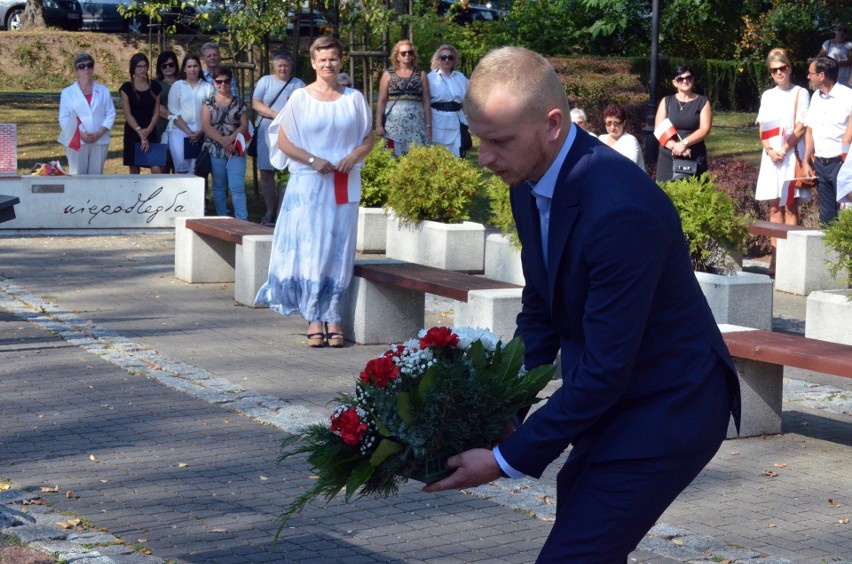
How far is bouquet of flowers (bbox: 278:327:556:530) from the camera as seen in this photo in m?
3.26

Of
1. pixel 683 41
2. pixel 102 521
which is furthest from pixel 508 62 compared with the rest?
pixel 683 41

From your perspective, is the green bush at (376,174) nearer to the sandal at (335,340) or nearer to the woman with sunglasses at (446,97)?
the woman with sunglasses at (446,97)

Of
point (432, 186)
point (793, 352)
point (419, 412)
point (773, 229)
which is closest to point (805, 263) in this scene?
point (773, 229)

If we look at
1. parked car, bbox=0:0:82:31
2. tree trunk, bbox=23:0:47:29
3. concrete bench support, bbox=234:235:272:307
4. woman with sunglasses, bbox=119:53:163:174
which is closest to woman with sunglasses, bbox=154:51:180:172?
woman with sunglasses, bbox=119:53:163:174

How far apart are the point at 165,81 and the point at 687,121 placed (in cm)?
728

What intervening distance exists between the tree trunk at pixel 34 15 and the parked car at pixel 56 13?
25 cm

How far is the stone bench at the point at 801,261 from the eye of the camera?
12.0m

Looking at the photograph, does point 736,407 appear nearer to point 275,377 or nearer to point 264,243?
point 275,377

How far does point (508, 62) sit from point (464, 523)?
10.1ft

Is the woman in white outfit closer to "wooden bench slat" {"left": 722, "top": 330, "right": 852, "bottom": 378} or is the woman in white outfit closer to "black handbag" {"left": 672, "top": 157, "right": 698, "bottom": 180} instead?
"black handbag" {"left": 672, "top": 157, "right": 698, "bottom": 180}

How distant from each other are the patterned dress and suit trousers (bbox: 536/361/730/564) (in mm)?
11838

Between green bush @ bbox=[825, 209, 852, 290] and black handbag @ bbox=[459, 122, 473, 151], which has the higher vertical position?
black handbag @ bbox=[459, 122, 473, 151]

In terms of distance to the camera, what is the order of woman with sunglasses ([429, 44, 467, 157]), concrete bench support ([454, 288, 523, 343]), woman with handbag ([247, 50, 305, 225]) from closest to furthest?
concrete bench support ([454, 288, 523, 343]), woman with handbag ([247, 50, 305, 225]), woman with sunglasses ([429, 44, 467, 157])

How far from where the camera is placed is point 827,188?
12.8 m
